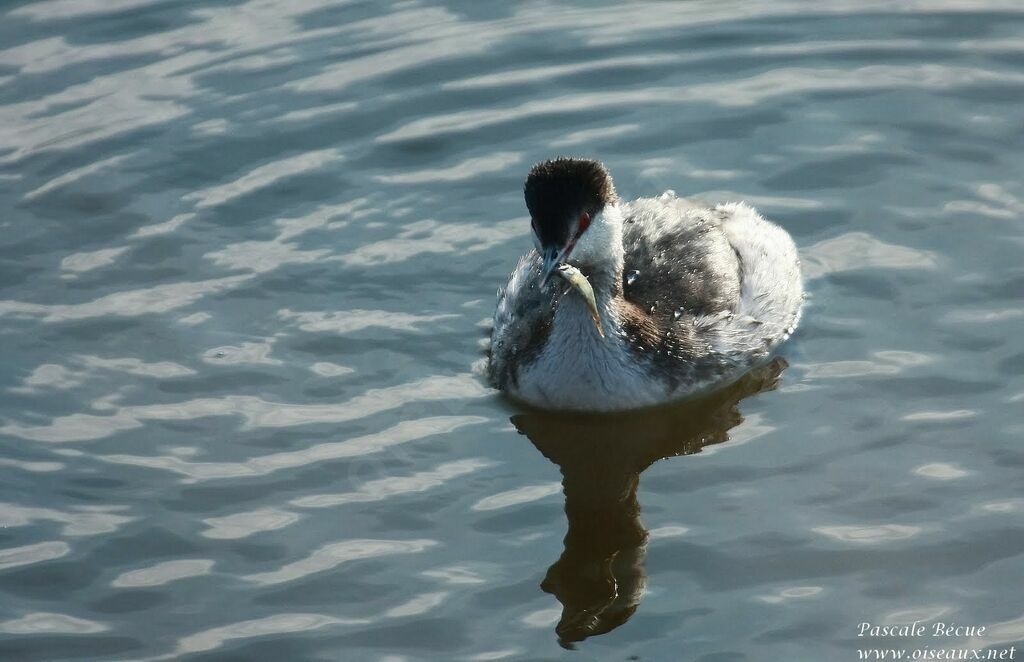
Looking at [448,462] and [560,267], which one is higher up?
[560,267]

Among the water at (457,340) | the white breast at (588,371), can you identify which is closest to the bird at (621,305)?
the white breast at (588,371)

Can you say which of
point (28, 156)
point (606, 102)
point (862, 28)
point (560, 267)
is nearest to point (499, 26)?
point (606, 102)

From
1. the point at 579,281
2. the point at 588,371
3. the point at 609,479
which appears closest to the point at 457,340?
the point at 588,371

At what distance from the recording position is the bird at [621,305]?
28.5 feet

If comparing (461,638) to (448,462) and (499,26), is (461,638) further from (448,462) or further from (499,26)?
(499,26)

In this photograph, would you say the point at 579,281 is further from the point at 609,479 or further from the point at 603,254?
the point at 609,479

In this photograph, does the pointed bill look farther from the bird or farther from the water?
the water

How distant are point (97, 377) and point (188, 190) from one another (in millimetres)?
2427

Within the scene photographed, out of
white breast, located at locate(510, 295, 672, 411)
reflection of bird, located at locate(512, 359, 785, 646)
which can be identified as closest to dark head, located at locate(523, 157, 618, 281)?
white breast, located at locate(510, 295, 672, 411)

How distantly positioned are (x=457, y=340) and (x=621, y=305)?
1181mm

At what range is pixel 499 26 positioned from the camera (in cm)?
1362

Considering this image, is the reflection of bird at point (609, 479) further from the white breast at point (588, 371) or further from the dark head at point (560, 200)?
the dark head at point (560, 200)

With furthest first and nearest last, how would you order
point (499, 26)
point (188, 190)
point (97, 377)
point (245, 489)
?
point (499, 26) → point (188, 190) → point (97, 377) → point (245, 489)

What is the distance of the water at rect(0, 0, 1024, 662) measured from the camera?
7.63 m
